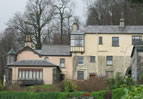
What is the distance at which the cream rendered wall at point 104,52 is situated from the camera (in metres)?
39.7

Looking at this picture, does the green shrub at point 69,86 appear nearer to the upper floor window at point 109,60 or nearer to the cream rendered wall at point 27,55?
the upper floor window at point 109,60

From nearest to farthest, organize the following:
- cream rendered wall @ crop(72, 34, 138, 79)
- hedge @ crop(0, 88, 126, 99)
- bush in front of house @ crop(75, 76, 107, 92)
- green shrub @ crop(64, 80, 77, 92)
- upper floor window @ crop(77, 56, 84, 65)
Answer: hedge @ crop(0, 88, 126, 99) → green shrub @ crop(64, 80, 77, 92) → bush in front of house @ crop(75, 76, 107, 92) → cream rendered wall @ crop(72, 34, 138, 79) → upper floor window @ crop(77, 56, 84, 65)

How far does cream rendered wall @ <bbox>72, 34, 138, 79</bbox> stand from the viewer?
3969 cm

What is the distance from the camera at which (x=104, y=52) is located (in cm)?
4016

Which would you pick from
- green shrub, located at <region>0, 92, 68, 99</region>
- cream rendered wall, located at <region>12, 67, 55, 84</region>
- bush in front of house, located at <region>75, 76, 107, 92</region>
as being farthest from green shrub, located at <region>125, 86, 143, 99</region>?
cream rendered wall, located at <region>12, 67, 55, 84</region>

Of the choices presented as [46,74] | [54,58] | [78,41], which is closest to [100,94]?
[46,74]

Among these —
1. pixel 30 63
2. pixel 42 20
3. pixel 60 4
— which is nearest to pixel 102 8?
pixel 60 4

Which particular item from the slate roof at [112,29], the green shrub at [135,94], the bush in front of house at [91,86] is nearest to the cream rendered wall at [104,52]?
the slate roof at [112,29]

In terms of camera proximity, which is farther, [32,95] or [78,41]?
[78,41]

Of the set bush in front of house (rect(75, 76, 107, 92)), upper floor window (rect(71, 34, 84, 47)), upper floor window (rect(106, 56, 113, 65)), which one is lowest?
bush in front of house (rect(75, 76, 107, 92))

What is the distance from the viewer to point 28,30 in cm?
5259

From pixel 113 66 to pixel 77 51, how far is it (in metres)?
5.36

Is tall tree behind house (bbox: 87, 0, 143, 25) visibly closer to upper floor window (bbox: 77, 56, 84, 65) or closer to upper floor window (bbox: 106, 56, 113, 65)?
upper floor window (bbox: 106, 56, 113, 65)

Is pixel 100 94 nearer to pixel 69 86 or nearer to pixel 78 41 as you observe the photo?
pixel 69 86
